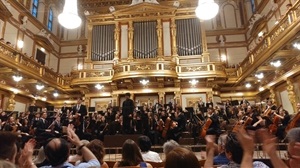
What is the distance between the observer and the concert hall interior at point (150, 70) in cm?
722

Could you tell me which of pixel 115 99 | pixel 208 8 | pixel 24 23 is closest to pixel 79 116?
pixel 115 99

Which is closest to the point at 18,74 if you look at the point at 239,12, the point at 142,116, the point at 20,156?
the point at 142,116

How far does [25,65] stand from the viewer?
33.4 feet

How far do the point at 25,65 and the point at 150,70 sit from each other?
568cm

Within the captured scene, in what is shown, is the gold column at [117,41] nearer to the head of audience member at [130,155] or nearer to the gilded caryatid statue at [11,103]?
the gilded caryatid statue at [11,103]

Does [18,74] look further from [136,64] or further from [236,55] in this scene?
[236,55]

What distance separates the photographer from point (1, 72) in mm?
9758

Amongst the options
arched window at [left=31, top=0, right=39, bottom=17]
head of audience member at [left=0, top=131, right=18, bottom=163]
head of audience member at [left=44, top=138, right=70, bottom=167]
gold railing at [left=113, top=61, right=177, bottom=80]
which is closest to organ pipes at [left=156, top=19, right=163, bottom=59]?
gold railing at [left=113, top=61, right=177, bottom=80]

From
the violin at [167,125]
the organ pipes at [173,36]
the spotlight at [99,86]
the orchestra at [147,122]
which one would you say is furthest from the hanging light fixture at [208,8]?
the spotlight at [99,86]

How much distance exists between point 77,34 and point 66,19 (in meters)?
13.1

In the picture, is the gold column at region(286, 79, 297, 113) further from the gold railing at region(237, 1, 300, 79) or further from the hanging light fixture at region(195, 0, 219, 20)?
the hanging light fixture at region(195, 0, 219, 20)

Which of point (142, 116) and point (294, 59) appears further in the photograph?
point (294, 59)

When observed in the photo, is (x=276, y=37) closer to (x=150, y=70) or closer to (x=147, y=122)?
(x=147, y=122)

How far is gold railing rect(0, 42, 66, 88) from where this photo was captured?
8.87 meters
